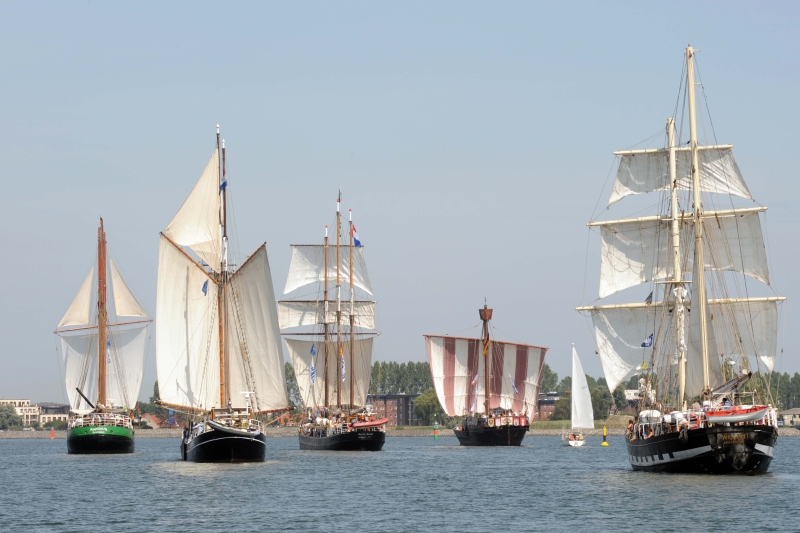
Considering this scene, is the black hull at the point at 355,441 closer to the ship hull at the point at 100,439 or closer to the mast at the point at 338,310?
the mast at the point at 338,310

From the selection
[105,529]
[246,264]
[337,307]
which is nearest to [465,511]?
[105,529]

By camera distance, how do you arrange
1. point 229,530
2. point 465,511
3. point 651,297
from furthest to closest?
point 651,297 → point 465,511 → point 229,530

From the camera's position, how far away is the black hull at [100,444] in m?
95.8

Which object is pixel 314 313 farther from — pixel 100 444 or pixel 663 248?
pixel 663 248

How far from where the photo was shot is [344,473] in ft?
235

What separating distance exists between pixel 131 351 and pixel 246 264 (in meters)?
41.3

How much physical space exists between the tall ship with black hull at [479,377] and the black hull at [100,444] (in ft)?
138

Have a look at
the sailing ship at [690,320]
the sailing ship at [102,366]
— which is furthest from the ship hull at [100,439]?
the sailing ship at [690,320]

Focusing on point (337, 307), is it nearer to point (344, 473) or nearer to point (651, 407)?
point (344, 473)

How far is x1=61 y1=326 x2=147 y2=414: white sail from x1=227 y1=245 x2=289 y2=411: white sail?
36757mm

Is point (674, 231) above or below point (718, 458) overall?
above

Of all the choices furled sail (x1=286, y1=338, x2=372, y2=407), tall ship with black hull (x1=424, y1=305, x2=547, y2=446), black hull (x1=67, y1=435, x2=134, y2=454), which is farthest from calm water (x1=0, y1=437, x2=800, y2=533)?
tall ship with black hull (x1=424, y1=305, x2=547, y2=446)

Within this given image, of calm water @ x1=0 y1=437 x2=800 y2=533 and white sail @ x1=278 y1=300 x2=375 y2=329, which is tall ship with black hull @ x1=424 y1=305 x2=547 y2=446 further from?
calm water @ x1=0 y1=437 x2=800 y2=533

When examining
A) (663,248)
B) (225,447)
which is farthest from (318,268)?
(225,447)
